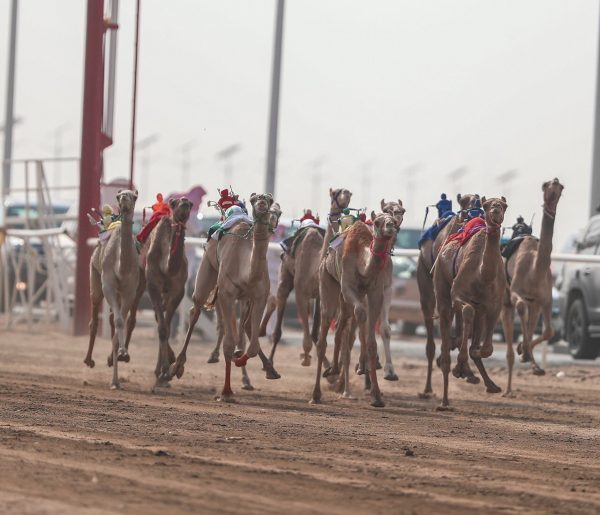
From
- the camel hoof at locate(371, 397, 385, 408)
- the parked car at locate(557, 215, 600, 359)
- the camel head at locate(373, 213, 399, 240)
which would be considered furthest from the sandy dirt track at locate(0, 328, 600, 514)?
the parked car at locate(557, 215, 600, 359)

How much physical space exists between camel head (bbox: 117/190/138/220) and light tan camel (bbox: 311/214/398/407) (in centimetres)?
213

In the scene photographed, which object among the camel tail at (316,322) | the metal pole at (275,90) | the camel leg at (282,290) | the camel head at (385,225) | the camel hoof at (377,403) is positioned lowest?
the camel hoof at (377,403)

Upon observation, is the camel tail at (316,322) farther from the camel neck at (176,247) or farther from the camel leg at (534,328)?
the camel leg at (534,328)

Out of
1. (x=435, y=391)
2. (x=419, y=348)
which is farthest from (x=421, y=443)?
(x=419, y=348)

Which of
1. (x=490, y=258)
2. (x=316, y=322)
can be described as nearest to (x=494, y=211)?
(x=490, y=258)

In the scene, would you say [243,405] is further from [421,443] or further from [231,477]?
[231,477]

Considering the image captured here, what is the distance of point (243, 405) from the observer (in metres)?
16.2

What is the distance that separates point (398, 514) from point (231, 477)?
4.92ft

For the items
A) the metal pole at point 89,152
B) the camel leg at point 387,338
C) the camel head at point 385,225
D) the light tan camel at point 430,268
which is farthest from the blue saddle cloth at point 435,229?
the metal pole at point 89,152

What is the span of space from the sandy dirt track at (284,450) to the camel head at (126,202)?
6.13 feet

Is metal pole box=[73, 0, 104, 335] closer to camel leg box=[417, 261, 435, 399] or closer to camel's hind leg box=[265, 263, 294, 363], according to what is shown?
camel's hind leg box=[265, 263, 294, 363]

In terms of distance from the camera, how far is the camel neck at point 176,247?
1816 cm

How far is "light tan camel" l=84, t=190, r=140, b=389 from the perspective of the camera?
698 inches

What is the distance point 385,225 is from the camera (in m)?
15.7
